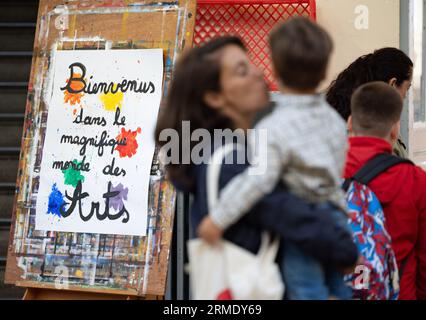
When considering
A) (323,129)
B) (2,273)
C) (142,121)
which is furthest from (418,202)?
(2,273)

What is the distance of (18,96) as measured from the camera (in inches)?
Answer: 230

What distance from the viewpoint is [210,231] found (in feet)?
7.23

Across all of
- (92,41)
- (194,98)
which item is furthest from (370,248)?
(92,41)

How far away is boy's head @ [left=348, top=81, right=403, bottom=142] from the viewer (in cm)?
316

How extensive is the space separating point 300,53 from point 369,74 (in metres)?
1.98

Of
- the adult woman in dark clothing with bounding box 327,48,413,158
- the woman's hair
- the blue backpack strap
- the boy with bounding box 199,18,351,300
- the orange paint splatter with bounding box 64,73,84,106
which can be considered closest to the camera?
the boy with bounding box 199,18,351,300

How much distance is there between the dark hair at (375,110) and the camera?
3156 millimetres

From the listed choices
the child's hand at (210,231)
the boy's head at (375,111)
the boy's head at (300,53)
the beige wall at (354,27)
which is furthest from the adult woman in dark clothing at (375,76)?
the child's hand at (210,231)

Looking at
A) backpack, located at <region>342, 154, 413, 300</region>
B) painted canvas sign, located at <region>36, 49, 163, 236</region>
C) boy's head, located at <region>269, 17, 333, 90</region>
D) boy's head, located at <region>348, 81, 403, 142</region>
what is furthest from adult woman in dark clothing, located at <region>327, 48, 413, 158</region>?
boy's head, located at <region>269, 17, 333, 90</region>

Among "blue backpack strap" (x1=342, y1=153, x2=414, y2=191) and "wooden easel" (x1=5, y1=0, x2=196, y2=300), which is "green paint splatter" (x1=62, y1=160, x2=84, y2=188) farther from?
"blue backpack strap" (x1=342, y1=153, x2=414, y2=191)

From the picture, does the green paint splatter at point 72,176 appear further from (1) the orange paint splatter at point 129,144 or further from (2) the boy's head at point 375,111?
(2) the boy's head at point 375,111

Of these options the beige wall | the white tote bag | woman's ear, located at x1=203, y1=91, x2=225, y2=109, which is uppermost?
the beige wall

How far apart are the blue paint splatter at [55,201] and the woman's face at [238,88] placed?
2223mm

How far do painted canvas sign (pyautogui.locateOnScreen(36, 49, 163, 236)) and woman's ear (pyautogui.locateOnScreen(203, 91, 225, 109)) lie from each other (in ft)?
6.30
